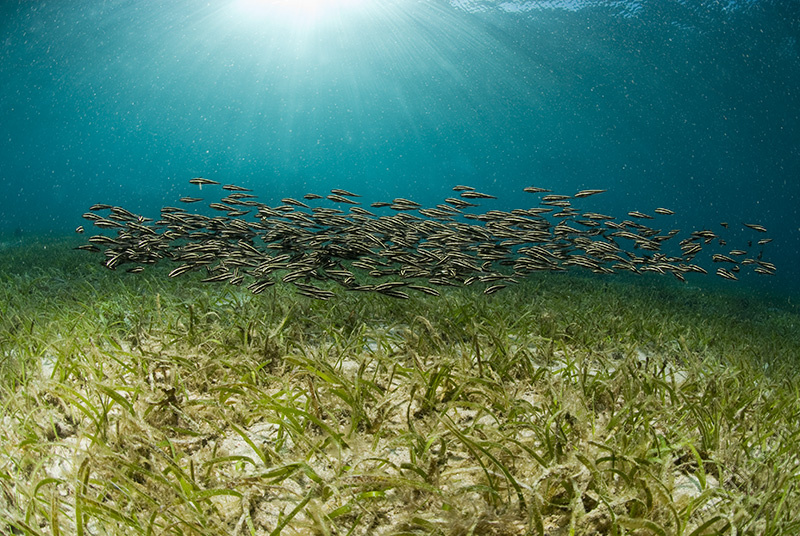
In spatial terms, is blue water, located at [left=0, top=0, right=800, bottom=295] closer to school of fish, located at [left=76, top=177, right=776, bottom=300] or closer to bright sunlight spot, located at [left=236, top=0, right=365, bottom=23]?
bright sunlight spot, located at [left=236, top=0, right=365, bottom=23]

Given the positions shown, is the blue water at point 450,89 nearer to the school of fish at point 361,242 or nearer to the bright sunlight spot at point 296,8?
the bright sunlight spot at point 296,8

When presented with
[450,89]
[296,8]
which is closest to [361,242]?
[296,8]

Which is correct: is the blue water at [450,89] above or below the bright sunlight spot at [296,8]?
below

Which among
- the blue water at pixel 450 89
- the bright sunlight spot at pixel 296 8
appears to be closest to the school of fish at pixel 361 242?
the blue water at pixel 450 89

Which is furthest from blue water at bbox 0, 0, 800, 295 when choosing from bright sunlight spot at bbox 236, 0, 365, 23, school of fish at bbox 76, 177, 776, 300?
school of fish at bbox 76, 177, 776, 300

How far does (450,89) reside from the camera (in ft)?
196

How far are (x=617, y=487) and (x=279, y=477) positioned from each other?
155 cm

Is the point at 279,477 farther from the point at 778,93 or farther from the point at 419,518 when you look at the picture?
the point at 778,93

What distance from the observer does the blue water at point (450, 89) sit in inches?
1380

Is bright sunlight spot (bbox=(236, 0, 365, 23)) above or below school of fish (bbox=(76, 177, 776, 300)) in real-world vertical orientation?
above

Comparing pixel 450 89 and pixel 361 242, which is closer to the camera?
pixel 361 242

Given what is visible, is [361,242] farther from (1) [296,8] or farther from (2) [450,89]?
(2) [450,89]

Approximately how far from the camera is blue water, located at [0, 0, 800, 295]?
35.1m

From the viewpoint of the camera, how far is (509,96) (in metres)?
60.8
